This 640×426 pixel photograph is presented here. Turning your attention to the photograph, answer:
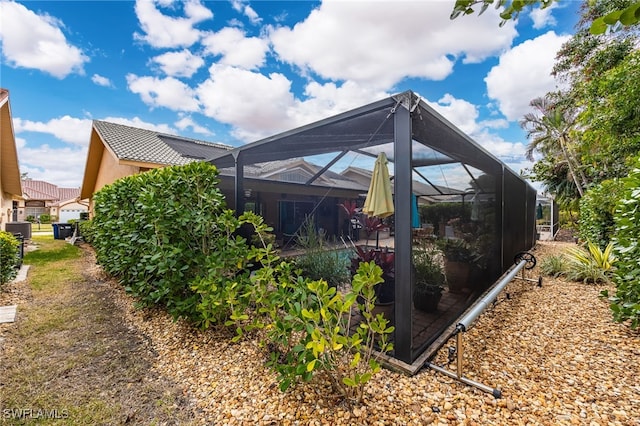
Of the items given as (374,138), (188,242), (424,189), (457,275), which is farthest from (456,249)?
(188,242)

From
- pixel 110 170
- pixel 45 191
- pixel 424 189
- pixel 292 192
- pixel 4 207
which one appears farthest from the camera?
pixel 45 191

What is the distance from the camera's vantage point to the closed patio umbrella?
2.83 metres

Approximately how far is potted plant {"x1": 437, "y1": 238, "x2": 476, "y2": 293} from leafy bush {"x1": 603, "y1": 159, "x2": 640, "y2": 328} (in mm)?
1464

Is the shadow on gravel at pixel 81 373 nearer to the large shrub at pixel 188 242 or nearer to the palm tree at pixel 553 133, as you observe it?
the large shrub at pixel 188 242

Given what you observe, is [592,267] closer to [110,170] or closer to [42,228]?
[110,170]

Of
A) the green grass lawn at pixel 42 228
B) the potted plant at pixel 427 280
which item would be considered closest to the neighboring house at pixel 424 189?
the potted plant at pixel 427 280

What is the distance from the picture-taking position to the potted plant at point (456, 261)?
11.6 ft

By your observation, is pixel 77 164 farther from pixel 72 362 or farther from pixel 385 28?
pixel 385 28

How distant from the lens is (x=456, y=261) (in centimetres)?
374

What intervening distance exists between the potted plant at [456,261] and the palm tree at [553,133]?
11735mm

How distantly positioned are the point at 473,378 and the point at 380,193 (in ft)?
5.98

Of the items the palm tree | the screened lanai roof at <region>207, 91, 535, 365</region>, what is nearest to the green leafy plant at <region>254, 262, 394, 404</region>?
the screened lanai roof at <region>207, 91, 535, 365</region>

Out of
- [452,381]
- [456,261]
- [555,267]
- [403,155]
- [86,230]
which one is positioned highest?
[403,155]

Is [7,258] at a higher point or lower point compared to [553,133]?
lower
